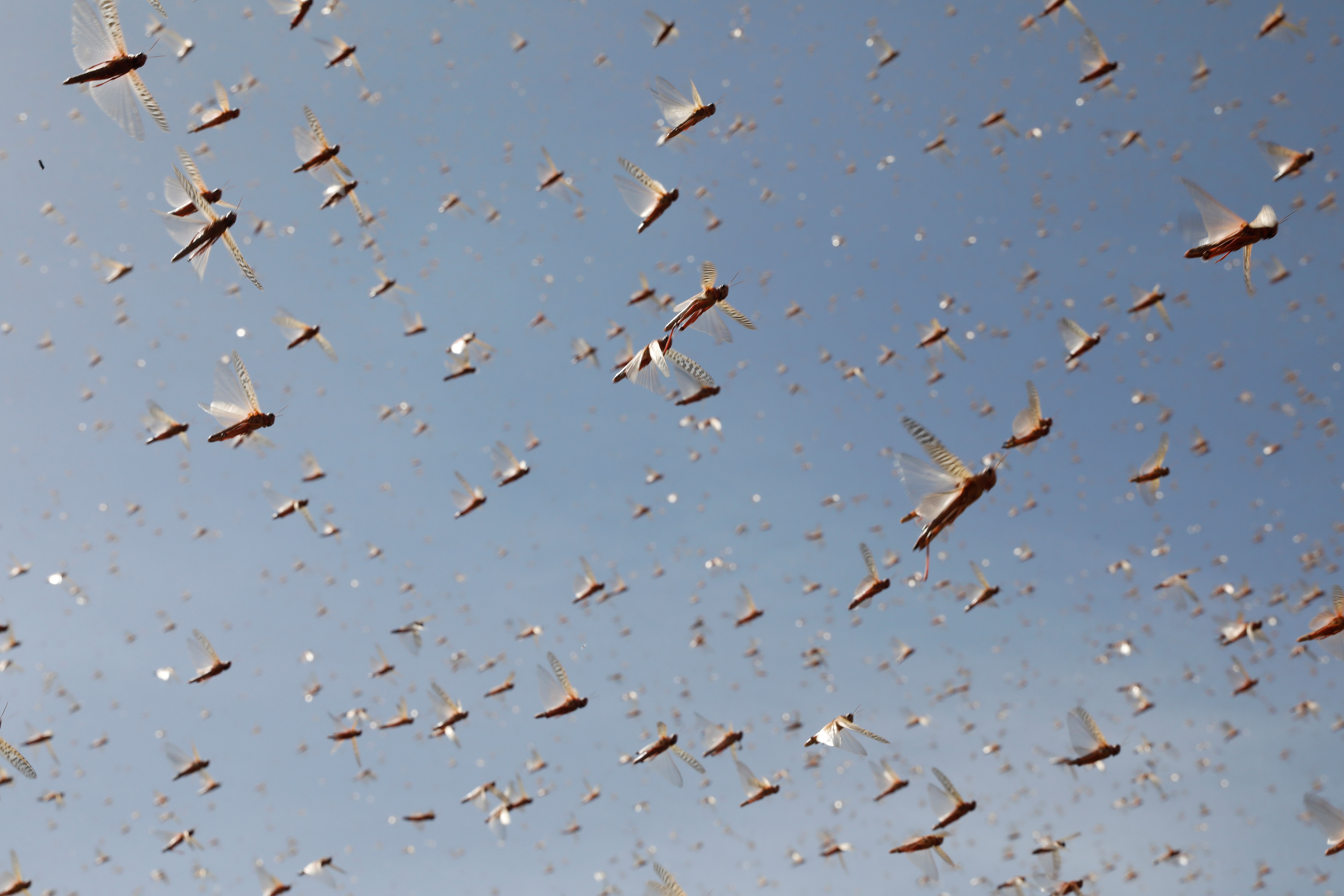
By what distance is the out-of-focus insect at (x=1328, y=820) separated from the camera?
14930 mm

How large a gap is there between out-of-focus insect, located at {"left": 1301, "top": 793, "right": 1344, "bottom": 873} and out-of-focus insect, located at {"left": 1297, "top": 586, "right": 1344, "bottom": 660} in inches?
112

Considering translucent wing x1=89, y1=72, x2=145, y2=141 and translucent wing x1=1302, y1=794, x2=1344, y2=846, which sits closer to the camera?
translucent wing x1=89, y1=72, x2=145, y2=141

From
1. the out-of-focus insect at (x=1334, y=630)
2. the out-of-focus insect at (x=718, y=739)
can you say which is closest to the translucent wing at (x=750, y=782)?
the out-of-focus insect at (x=718, y=739)

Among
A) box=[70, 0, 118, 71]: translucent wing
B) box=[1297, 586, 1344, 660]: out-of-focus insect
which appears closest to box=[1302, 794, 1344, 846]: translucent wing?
box=[1297, 586, 1344, 660]: out-of-focus insect

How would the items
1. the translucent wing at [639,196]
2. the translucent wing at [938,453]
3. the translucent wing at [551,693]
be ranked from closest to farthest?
1. the translucent wing at [938,453]
2. the translucent wing at [639,196]
3. the translucent wing at [551,693]

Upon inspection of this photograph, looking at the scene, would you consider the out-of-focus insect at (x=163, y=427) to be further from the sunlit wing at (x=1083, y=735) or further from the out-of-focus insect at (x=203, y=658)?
the sunlit wing at (x=1083, y=735)

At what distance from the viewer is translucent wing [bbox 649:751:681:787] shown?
15625 millimetres

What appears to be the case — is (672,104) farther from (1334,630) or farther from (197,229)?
(1334,630)

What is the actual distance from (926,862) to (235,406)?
45.7ft

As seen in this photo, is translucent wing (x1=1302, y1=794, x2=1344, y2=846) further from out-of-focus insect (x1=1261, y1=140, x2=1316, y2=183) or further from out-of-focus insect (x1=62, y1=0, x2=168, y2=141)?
out-of-focus insect (x1=62, y1=0, x2=168, y2=141)

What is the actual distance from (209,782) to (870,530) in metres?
20.3

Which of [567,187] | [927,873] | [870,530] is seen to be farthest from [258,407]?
[870,530]

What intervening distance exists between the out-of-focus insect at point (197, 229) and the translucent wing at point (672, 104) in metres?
6.37

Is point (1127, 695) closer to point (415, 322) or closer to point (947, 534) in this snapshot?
point (947, 534)
